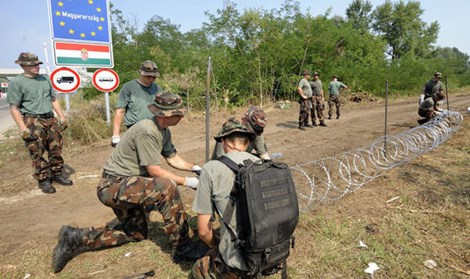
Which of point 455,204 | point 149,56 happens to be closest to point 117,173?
point 455,204

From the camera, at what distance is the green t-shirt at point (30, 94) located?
4.45 meters

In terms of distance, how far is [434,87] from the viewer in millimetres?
8695

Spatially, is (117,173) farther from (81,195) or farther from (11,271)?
(81,195)

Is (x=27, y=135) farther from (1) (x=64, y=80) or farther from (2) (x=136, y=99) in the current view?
(1) (x=64, y=80)

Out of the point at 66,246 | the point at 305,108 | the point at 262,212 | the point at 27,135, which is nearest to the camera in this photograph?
the point at 262,212

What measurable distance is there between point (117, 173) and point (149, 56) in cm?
1746

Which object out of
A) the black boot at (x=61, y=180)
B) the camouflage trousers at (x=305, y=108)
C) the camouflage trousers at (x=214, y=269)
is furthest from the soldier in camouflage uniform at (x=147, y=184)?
the camouflage trousers at (x=305, y=108)

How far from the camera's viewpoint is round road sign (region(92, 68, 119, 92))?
715 centimetres

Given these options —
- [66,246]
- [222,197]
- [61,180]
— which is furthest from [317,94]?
[66,246]

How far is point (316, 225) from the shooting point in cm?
366

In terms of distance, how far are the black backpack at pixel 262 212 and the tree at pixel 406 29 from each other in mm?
44012

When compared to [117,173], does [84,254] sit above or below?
below

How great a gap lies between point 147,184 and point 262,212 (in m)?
1.37

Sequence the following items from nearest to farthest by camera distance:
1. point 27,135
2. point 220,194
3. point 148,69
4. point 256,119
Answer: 1. point 220,194
2. point 256,119
3. point 148,69
4. point 27,135
